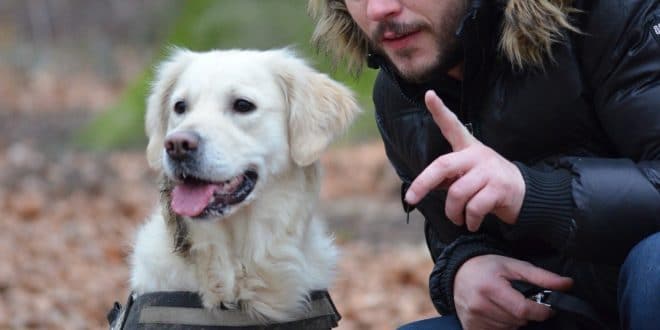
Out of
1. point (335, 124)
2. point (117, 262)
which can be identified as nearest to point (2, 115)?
point (117, 262)

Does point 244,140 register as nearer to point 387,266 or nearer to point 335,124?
point 335,124

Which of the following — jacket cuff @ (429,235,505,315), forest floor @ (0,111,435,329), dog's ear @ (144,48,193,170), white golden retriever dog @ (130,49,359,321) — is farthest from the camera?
forest floor @ (0,111,435,329)

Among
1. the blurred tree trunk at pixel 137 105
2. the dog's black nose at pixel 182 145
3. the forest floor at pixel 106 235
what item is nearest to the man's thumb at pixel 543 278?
the dog's black nose at pixel 182 145

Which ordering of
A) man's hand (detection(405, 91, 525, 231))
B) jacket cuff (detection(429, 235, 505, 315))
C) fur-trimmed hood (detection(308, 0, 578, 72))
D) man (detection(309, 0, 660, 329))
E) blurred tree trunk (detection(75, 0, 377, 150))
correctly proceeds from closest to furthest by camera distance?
man's hand (detection(405, 91, 525, 231)), man (detection(309, 0, 660, 329)), fur-trimmed hood (detection(308, 0, 578, 72)), jacket cuff (detection(429, 235, 505, 315)), blurred tree trunk (detection(75, 0, 377, 150))

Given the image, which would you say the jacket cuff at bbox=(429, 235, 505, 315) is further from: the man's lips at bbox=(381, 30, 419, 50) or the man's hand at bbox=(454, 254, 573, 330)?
the man's lips at bbox=(381, 30, 419, 50)

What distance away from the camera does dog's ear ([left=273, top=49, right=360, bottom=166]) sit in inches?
135

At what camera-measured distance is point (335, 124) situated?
3.56 metres

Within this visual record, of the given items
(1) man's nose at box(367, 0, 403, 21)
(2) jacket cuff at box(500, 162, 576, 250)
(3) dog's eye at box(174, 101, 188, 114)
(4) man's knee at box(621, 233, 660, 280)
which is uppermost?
(3) dog's eye at box(174, 101, 188, 114)

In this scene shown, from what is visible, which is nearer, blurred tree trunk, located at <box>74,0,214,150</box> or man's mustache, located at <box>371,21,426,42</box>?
man's mustache, located at <box>371,21,426,42</box>

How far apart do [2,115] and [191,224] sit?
999cm

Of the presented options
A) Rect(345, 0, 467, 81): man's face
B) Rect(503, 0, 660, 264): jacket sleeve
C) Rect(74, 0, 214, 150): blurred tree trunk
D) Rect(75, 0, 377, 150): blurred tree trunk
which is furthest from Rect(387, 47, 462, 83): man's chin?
Rect(74, 0, 214, 150): blurred tree trunk

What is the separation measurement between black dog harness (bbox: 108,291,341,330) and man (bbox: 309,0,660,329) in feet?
1.24

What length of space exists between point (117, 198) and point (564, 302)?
517 cm

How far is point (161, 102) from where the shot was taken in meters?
3.60
